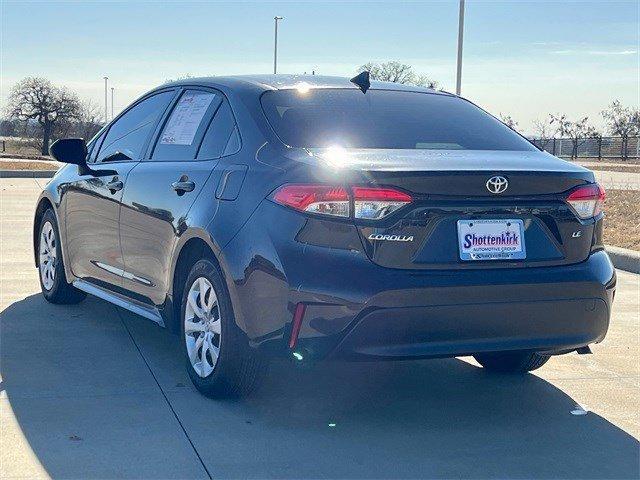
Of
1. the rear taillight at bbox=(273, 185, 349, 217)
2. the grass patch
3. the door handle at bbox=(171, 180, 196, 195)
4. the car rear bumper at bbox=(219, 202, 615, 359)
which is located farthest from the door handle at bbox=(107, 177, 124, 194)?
the grass patch

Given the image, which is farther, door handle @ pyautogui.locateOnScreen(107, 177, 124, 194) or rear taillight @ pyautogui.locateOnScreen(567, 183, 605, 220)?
door handle @ pyautogui.locateOnScreen(107, 177, 124, 194)

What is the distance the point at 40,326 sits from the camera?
252 inches

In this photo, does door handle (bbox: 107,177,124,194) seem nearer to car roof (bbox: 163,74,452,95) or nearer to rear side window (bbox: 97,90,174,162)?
rear side window (bbox: 97,90,174,162)

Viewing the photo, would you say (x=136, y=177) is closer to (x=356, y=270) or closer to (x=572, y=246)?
(x=356, y=270)

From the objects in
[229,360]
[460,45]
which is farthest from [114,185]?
[460,45]

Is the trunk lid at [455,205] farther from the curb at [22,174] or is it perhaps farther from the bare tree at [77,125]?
the bare tree at [77,125]

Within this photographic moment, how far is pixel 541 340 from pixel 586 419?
1.95 ft

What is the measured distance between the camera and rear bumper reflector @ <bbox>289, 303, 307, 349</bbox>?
4121 mm

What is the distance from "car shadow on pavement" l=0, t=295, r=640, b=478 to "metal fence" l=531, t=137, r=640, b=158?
47.5 m

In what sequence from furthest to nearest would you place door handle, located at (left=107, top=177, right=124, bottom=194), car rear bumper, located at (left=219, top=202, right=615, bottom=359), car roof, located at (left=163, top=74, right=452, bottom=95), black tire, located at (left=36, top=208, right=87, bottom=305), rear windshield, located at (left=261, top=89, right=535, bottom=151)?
1. black tire, located at (left=36, top=208, right=87, bottom=305)
2. door handle, located at (left=107, top=177, right=124, bottom=194)
3. car roof, located at (left=163, top=74, right=452, bottom=95)
4. rear windshield, located at (left=261, top=89, right=535, bottom=151)
5. car rear bumper, located at (left=219, top=202, right=615, bottom=359)

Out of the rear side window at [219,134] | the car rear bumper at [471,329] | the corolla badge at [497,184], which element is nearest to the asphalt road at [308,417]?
the car rear bumper at [471,329]

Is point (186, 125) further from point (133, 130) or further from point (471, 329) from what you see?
point (471, 329)

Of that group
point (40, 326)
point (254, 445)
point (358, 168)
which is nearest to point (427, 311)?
point (358, 168)

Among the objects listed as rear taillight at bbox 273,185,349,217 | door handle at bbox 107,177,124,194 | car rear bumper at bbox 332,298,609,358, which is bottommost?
car rear bumper at bbox 332,298,609,358
